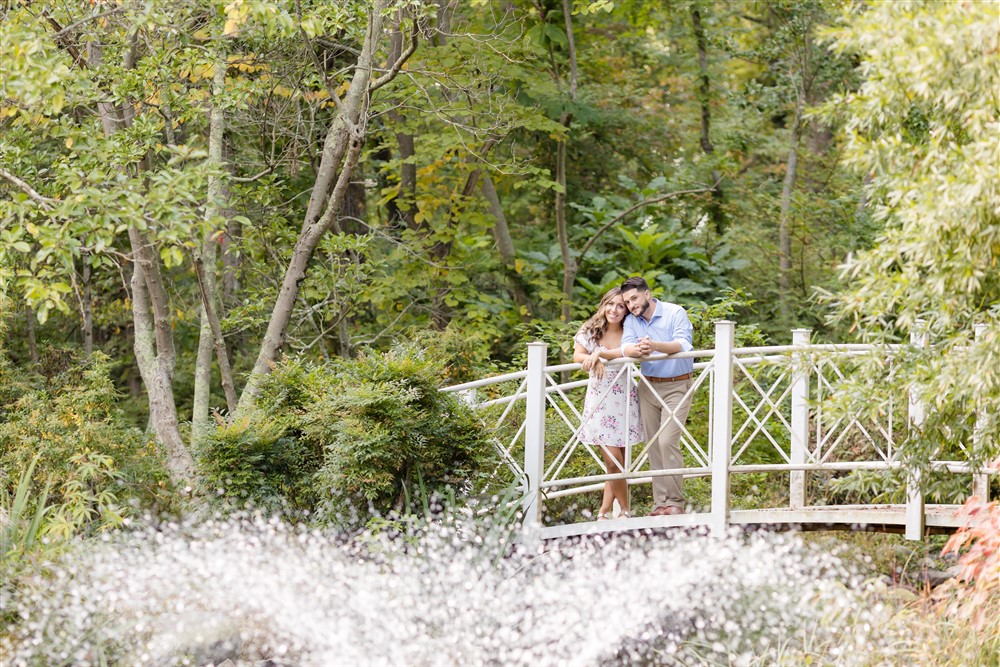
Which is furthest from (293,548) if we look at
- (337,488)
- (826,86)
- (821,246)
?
(826,86)

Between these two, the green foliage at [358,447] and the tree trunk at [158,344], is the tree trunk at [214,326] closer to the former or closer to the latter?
the tree trunk at [158,344]

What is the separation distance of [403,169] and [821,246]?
16.1ft

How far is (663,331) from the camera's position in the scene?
718 cm

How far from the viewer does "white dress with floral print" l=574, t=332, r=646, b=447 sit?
7328 millimetres

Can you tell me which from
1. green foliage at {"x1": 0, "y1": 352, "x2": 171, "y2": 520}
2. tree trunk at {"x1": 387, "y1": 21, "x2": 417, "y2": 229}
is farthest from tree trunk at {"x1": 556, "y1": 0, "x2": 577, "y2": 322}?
green foliage at {"x1": 0, "y1": 352, "x2": 171, "y2": 520}

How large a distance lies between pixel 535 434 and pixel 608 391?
607 millimetres

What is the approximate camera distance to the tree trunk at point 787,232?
12.8 m

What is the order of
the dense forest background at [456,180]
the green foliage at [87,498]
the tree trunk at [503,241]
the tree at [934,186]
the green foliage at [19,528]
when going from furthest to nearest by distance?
the tree trunk at [503,241]
the green foliage at [87,498]
the green foliage at [19,528]
the dense forest background at [456,180]
the tree at [934,186]

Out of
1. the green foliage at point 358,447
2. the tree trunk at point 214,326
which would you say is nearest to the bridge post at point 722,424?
the green foliage at point 358,447

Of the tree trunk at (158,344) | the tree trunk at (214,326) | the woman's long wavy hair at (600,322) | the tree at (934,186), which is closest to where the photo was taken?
the tree at (934,186)

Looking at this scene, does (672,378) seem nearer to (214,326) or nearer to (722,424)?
(722,424)

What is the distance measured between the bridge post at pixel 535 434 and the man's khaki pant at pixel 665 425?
69 centimetres

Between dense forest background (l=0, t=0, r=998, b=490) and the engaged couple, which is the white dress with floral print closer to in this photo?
the engaged couple

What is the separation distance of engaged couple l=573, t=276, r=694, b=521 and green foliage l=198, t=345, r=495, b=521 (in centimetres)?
83
